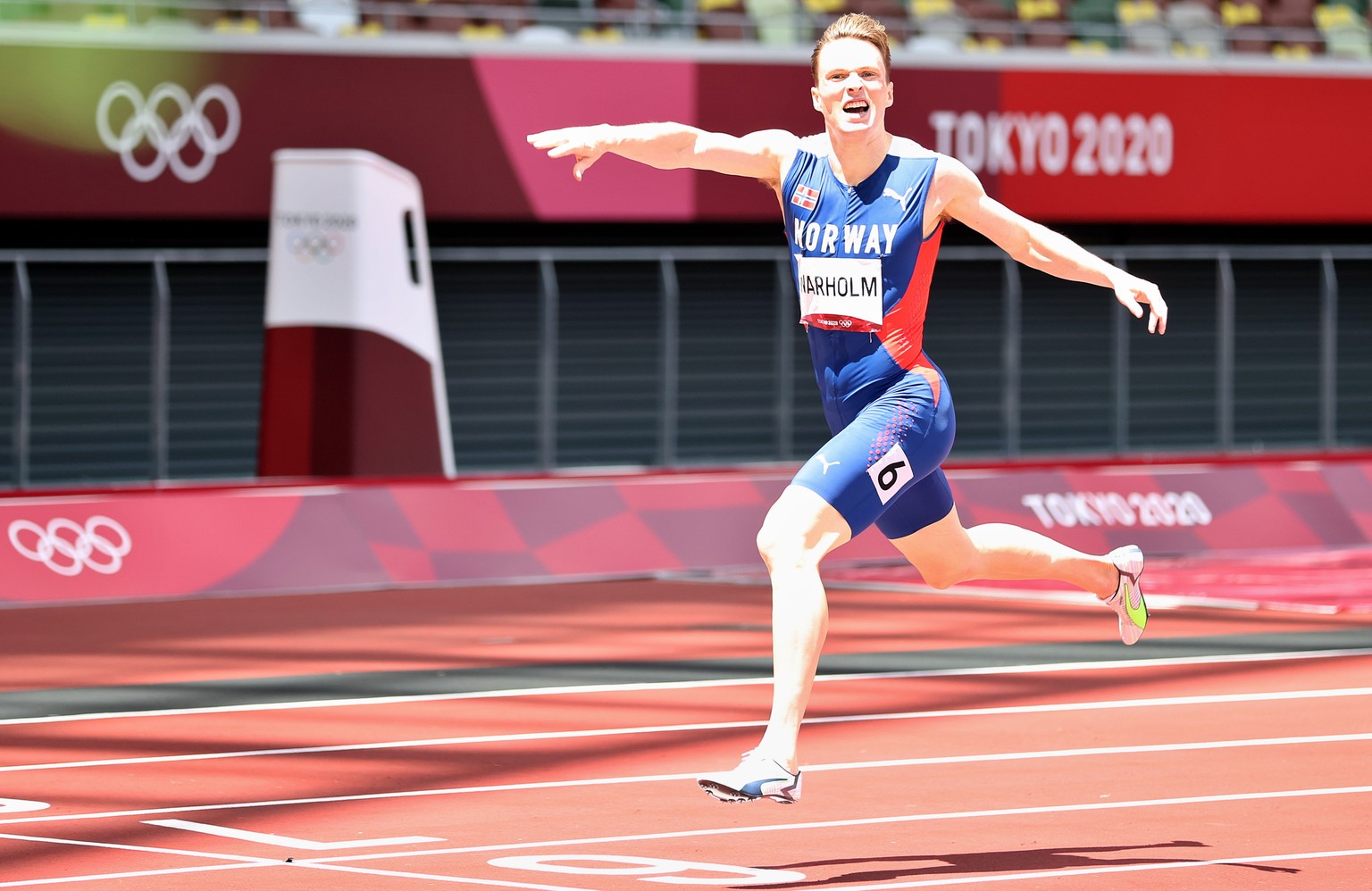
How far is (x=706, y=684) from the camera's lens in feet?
39.0

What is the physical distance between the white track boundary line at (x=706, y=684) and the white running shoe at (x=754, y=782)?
4.76 meters

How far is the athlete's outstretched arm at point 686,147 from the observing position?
764 cm

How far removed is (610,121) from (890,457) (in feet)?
56.0

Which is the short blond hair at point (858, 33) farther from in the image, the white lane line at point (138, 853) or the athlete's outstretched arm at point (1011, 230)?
the white lane line at point (138, 853)

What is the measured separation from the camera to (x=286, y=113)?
896 inches

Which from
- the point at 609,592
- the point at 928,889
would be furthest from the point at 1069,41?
the point at 928,889

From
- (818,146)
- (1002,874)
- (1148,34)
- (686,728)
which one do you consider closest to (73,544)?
(686,728)

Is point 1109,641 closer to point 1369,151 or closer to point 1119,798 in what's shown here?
point 1119,798

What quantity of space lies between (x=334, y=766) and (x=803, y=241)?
3105 mm

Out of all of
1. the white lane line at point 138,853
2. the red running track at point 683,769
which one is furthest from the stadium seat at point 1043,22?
the white lane line at point 138,853

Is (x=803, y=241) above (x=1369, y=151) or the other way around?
the other way around

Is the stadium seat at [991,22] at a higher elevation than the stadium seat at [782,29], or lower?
higher

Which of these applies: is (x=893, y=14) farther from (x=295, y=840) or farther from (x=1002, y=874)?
(x=1002, y=874)

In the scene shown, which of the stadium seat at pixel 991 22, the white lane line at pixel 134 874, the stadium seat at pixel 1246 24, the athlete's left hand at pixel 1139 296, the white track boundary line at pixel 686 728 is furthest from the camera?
the stadium seat at pixel 1246 24
